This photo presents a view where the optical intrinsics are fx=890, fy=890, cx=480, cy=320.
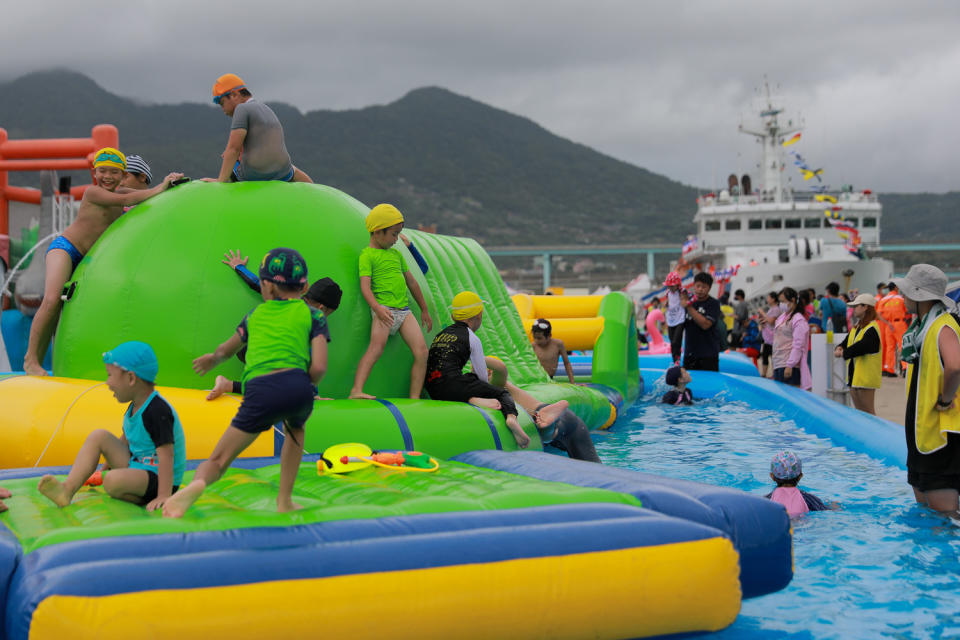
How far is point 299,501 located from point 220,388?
120cm

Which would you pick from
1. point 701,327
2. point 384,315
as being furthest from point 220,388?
point 701,327

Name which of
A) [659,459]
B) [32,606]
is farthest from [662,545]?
[659,459]

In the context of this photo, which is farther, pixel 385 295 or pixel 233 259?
pixel 385 295

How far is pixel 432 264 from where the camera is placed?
682 centimetres

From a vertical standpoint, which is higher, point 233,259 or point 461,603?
point 233,259

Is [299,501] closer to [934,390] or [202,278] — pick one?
[202,278]

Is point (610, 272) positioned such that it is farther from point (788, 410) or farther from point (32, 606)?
point (32, 606)

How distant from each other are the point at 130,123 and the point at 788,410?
141756 millimetres

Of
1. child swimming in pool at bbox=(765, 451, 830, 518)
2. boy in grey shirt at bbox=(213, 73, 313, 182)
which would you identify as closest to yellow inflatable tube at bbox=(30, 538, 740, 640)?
child swimming in pool at bbox=(765, 451, 830, 518)

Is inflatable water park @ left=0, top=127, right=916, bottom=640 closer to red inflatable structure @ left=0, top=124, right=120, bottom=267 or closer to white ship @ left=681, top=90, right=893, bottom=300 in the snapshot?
red inflatable structure @ left=0, top=124, right=120, bottom=267

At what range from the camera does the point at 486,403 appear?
507cm

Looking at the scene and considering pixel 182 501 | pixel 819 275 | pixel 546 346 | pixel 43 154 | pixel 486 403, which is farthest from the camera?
pixel 819 275

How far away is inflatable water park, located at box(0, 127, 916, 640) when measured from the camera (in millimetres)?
2574

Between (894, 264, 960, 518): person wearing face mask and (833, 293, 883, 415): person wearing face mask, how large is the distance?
268 cm
